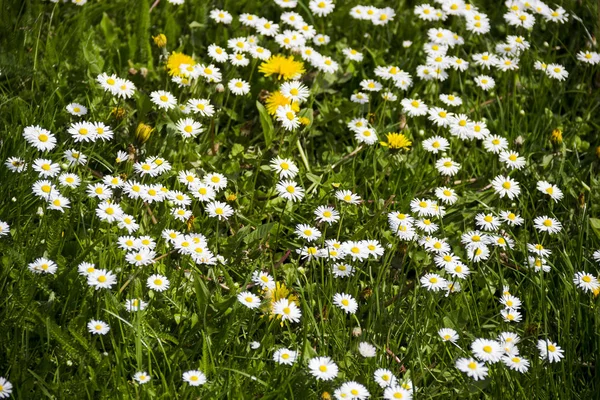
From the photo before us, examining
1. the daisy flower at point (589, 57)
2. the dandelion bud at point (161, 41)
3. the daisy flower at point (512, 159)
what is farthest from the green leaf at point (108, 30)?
the daisy flower at point (589, 57)

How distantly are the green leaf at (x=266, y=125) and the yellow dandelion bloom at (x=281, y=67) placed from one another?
0.21m

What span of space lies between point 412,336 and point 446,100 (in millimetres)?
1299

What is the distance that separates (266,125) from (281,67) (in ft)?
0.98

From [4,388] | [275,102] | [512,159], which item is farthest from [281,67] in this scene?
[4,388]

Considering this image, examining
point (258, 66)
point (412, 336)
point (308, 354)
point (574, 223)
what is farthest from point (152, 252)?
point (574, 223)

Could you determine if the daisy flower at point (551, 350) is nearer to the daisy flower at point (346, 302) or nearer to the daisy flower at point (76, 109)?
the daisy flower at point (346, 302)

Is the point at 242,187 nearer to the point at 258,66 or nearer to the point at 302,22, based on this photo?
the point at 258,66

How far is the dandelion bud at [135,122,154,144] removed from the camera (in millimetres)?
3158

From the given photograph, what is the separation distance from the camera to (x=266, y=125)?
349cm

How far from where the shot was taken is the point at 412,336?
2736 millimetres

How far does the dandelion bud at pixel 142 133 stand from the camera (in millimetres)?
3158

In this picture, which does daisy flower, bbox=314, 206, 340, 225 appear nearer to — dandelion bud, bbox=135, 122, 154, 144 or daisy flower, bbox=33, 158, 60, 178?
dandelion bud, bbox=135, 122, 154, 144

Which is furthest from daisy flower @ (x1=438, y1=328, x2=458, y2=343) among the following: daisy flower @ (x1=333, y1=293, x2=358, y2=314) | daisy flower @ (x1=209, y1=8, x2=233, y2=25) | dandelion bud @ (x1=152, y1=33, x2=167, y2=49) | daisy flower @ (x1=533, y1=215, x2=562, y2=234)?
daisy flower @ (x1=209, y1=8, x2=233, y2=25)

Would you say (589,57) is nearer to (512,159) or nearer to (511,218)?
(512,159)
